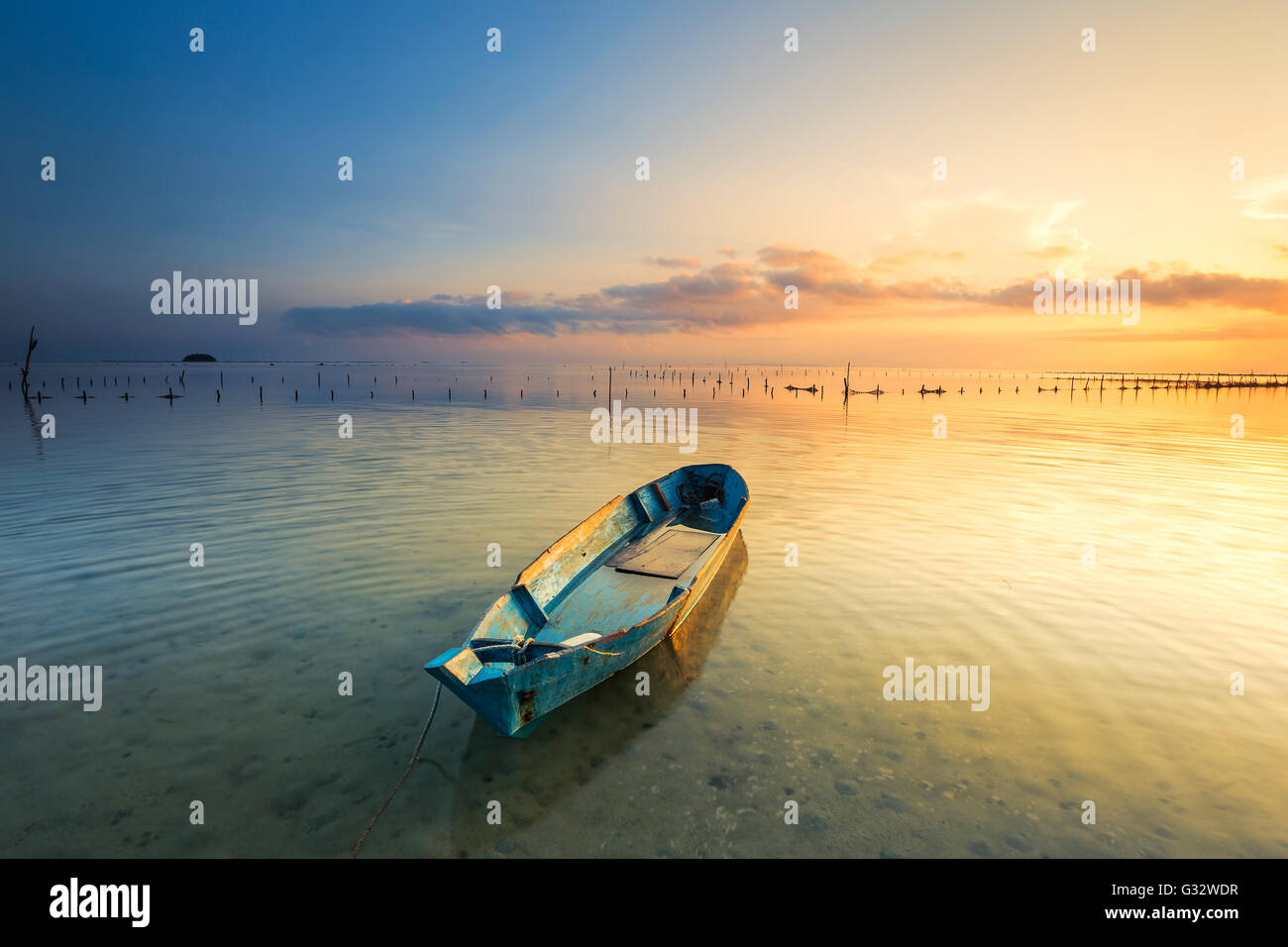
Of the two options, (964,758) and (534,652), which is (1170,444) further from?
(534,652)

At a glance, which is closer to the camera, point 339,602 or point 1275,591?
point 339,602

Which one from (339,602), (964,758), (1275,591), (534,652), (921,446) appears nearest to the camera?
(964,758)

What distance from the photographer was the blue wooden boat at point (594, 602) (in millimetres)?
5910

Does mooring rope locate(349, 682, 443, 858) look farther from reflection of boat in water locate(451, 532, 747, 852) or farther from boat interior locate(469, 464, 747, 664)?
boat interior locate(469, 464, 747, 664)

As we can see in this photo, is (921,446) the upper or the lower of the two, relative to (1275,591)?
upper

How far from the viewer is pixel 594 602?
9.08 metres

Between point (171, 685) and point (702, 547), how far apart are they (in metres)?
8.53

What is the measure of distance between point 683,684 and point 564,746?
206 centimetres

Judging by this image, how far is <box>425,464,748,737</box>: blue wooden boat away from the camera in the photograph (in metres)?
5.91

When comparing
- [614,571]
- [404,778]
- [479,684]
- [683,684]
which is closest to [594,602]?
[614,571]
